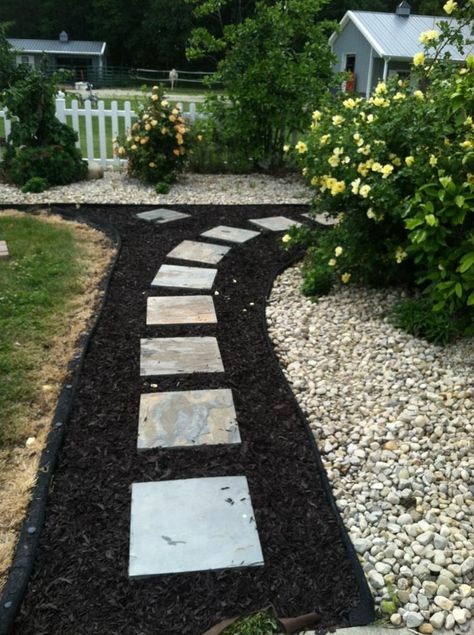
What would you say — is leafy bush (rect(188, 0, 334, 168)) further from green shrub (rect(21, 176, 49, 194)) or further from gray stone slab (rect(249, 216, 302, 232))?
green shrub (rect(21, 176, 49, 194))

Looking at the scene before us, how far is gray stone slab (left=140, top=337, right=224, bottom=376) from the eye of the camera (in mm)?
3012

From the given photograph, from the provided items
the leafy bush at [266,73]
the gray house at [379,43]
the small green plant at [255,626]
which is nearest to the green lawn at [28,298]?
the small green plant at [255,626]

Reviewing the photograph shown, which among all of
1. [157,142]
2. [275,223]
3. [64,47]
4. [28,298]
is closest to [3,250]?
[28,298]

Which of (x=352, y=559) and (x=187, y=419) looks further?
(x=187, y=419)

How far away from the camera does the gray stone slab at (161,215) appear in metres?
5.67

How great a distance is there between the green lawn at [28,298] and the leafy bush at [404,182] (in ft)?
5.79

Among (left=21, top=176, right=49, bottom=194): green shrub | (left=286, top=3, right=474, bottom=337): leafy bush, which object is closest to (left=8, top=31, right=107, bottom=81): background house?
(left=21, top=176, right=49, bottom=194): green shrub

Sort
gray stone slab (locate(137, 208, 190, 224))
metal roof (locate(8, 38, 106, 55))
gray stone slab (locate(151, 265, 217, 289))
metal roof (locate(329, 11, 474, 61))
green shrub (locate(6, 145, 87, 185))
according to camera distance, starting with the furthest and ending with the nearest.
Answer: metal roof (locate(8, 38, 106, 55)), metal roof (locate(329, 11, 474, 61)), green shrub (locate(6, 145, 87, 185)), gray stone slab (locate(137, 208, 190, 224)), gray stone slab (locate(151, 265, 217, 289))

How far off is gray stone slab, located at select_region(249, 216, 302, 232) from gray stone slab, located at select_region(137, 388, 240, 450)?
9.63 ft

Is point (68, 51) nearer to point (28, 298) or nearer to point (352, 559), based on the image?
point (28, 298)

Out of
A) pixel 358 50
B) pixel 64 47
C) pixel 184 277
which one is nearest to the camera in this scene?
pixel 184 277

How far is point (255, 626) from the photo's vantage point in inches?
64.5

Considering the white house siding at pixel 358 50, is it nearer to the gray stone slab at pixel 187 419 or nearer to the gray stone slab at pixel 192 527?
the gray stone slab at pixel 187 419

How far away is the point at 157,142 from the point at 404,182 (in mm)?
4144
